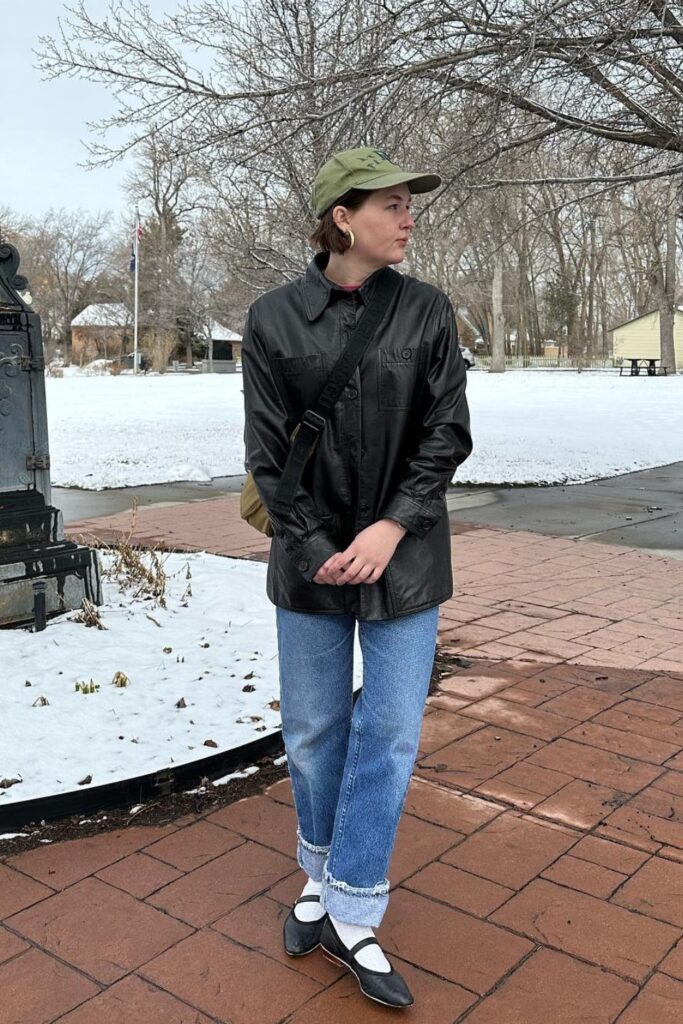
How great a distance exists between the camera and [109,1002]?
2385mm

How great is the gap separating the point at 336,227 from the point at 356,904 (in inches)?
63.0

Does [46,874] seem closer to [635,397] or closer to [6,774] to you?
[6,774]

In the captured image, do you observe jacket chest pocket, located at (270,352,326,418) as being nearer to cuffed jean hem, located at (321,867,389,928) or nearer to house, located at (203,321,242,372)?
cuffed jean hem, located at (321,867,389,928)

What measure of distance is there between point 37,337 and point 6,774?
7.92ft

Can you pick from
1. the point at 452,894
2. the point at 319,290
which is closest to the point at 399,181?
the point at 319,290

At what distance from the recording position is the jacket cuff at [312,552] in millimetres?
2309

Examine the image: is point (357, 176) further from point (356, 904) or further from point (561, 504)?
point (561, 504)

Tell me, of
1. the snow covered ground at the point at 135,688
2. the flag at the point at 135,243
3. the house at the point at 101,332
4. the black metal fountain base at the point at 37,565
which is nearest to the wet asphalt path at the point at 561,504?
the snow covered ground at the point at 135,688

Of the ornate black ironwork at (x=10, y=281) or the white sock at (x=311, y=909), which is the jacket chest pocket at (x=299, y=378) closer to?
the white sock at (x=311, y=909)

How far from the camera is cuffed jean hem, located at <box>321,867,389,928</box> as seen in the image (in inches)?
96.5

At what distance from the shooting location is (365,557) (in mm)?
2279

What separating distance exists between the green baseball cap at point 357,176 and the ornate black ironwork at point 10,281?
2940 millimetres

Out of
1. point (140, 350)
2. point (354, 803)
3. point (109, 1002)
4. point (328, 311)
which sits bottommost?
point (109, 1002)

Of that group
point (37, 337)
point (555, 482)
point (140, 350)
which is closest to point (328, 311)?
point (37, 337)
